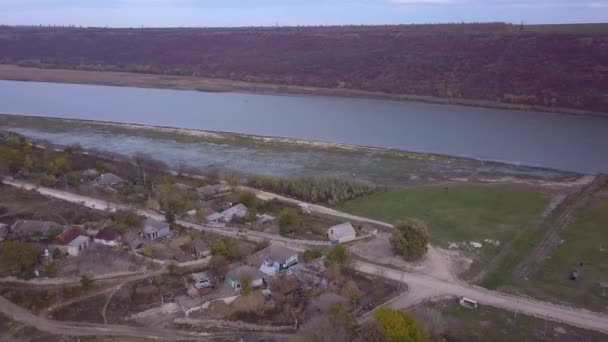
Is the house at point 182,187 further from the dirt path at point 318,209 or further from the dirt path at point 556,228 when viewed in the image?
the dirt path at point 556,228

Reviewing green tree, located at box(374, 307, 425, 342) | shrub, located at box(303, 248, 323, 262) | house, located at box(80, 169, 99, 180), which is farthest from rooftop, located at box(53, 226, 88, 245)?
green tree, located at box(374, 307, 425, 342)

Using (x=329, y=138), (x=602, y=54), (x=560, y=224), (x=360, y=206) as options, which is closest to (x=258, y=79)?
(x=329, y=138)

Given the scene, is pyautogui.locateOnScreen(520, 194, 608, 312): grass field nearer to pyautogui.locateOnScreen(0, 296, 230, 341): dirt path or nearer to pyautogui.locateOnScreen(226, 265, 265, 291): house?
pyautogui.locateOnScreen(226, 265, 265, 291): house

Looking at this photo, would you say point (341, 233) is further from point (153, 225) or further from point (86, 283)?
point (86, 283)

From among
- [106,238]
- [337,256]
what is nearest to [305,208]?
[337,256]

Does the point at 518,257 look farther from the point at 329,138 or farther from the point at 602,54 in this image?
the point at 602,54

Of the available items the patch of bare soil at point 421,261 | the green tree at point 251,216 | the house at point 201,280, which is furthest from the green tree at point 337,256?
the green tree at point 251,216
